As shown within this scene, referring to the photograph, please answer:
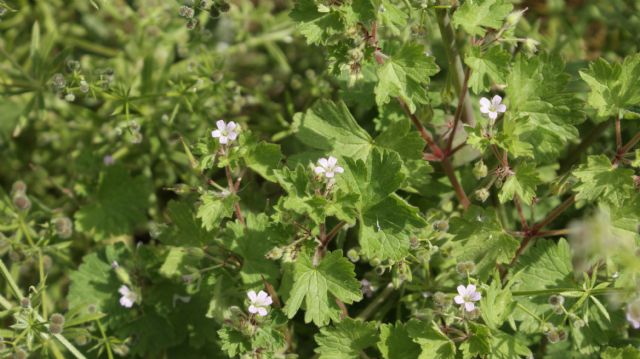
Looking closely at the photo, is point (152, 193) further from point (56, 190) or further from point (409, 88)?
point (409, 88)

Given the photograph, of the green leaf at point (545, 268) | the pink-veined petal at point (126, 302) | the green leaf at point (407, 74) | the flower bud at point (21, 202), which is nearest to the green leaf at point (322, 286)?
the green leaf at point (407, 74)

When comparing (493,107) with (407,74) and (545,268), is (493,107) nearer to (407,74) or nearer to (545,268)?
(407,74)

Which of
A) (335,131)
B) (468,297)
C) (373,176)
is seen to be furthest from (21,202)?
(468,297)

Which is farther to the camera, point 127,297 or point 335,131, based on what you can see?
point 127,297

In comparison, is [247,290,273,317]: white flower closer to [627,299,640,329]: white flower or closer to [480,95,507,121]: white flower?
[480,95,507,121]: white flower

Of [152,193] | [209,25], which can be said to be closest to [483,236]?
[152,193]

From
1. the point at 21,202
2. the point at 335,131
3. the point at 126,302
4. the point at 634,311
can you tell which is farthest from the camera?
the point at 21,202

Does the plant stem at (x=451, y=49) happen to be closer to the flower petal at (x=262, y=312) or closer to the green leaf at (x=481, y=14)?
the green leaf at (x=481, y=14)
